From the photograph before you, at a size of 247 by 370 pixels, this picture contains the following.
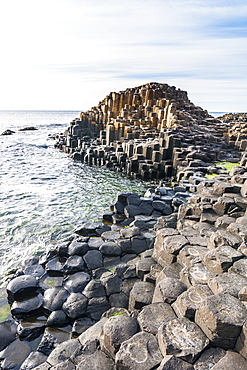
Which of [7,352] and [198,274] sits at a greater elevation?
[198,274]

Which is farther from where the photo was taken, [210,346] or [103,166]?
[103,166]

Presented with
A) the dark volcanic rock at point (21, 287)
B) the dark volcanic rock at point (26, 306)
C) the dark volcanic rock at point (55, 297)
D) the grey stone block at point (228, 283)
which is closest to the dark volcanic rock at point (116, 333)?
the grey stone block at point (228, 283)

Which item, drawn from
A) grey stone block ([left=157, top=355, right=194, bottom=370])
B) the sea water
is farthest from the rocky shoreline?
the sea water

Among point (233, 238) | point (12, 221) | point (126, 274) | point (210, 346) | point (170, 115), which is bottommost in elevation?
point (12, 221)

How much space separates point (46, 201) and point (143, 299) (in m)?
7.96

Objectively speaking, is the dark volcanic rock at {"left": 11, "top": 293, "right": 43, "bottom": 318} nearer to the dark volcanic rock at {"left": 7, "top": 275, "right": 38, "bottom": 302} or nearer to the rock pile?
the rock pile

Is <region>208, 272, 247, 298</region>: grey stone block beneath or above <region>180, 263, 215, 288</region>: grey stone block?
above

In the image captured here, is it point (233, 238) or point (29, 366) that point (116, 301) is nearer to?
point (29, 366)

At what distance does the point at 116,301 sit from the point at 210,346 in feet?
7.33

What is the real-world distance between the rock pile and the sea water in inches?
42.3

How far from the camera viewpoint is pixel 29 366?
353 cm

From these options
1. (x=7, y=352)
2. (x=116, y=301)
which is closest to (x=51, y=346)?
(x=7, y=352)

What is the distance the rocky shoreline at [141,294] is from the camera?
2.68 metres

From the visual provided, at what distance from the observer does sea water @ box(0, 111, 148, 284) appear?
24.1ft
